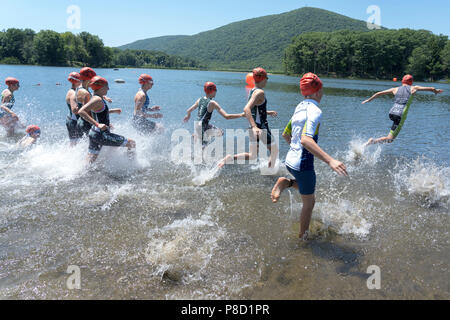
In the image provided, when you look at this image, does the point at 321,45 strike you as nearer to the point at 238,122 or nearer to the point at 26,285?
the point at 238,122

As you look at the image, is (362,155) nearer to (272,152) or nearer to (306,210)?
(272,152)

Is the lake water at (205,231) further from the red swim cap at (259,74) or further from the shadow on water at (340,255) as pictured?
the red swim cap at (259,74)

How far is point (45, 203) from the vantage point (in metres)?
5.11

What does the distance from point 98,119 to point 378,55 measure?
106787 millimetres

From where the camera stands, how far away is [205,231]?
14.3 feet

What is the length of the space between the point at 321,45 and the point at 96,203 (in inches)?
4583

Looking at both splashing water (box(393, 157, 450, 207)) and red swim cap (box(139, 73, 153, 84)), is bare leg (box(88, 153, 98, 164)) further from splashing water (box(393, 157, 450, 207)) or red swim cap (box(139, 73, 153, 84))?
splashing water (box(393, 157, 450, 207))

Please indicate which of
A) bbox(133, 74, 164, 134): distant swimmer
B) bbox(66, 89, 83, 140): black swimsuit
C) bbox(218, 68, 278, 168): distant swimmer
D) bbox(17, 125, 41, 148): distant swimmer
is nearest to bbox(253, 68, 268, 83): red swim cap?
bbox(218, 68, 278, 168): distant swimmer

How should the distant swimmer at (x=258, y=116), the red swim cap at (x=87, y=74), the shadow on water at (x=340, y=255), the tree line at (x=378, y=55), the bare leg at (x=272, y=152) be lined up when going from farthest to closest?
the tree line at (x=378, y=55), the bare leg at (x=272, y=152), the red swim cap at (x=87, y=74), the distant swimmer at (x=258, y=116), the shadow on water at (x=340, y=255)

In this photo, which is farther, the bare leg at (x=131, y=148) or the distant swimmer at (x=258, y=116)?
the bare leg at (x=131, y=148)

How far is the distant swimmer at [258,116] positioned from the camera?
18.3 feet

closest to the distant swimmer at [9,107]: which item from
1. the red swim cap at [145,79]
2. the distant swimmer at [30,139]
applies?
the distant swimmer at [30,139]

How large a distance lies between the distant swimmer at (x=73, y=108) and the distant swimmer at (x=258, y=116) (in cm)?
381

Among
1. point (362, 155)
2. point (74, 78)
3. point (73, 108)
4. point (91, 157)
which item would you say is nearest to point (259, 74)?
point (91, 157)
